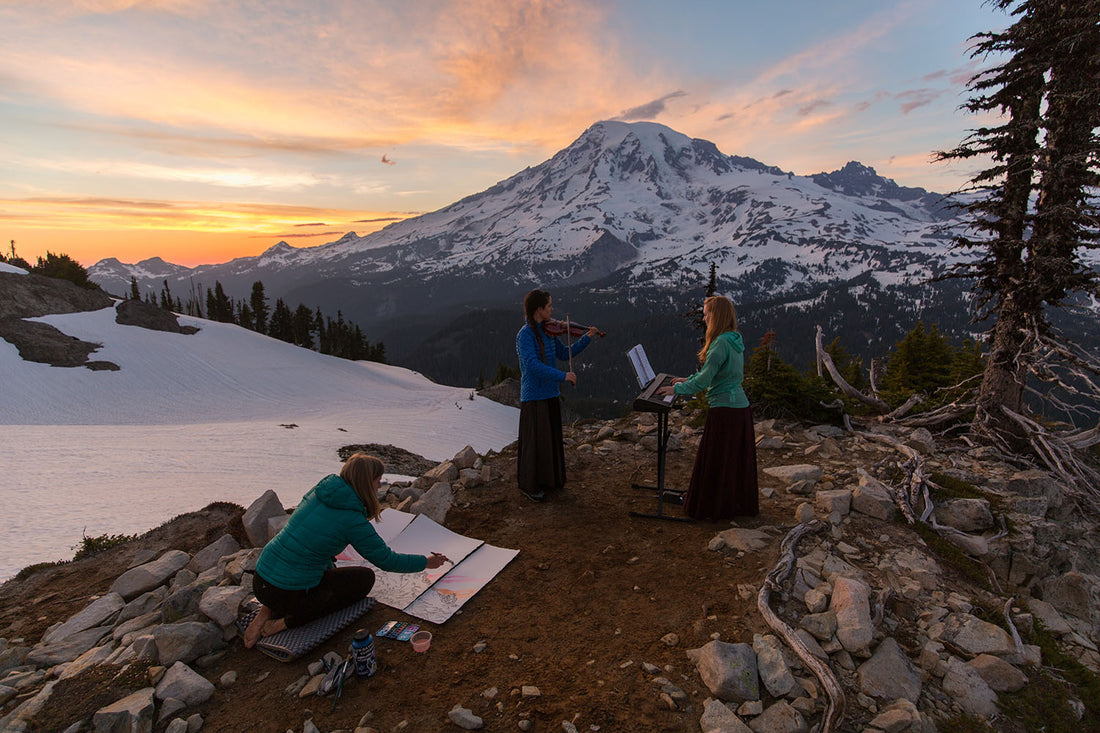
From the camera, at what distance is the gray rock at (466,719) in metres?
3.58

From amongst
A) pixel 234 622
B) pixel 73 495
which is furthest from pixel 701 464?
pixel 73 495

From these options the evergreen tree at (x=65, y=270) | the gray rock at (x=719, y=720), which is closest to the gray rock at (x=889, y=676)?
the gray rock at (x=719, y=720)

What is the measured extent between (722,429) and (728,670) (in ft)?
10.0

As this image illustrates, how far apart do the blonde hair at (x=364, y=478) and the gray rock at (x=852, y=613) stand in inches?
169

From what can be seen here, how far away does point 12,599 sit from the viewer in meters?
6.26

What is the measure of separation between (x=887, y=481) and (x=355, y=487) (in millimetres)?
7502

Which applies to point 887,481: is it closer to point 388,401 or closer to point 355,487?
point 355,487

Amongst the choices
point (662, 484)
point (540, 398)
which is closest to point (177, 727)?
point (540, 398)

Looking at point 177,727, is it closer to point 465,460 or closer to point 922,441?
point 465,460

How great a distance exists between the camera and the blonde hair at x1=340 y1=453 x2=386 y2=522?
14.6 feet

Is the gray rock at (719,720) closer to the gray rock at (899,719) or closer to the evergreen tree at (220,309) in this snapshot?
the gray rock at (899,719)

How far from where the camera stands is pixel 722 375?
19.9 feet

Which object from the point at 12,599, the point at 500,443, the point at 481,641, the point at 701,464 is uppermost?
the point at 701,464

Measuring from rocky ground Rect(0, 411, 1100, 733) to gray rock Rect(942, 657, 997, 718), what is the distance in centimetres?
2
